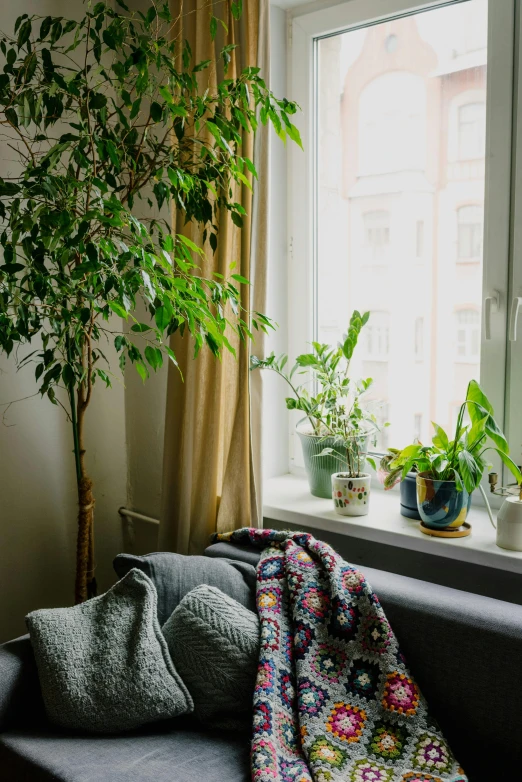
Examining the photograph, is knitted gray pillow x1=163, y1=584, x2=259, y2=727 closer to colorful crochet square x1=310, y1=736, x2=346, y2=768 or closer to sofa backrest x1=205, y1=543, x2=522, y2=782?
colorful crochet square x1=310, y1=736, x2=346, y2=768

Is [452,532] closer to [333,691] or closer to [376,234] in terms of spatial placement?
[333,691]

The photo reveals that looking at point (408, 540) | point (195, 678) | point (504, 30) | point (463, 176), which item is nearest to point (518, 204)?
point (463, 176)

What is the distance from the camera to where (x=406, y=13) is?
217 cm

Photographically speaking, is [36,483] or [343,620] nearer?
[343,620]

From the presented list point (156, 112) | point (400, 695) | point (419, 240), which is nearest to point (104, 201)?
point (156, 112)

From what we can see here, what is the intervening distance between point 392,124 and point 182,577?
147cm

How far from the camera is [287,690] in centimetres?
166

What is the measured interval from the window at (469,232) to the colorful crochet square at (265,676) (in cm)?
124

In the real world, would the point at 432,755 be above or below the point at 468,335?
below

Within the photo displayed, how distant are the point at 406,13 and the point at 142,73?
0.90 metres

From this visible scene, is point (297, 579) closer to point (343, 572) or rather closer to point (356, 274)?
point (343, 572)

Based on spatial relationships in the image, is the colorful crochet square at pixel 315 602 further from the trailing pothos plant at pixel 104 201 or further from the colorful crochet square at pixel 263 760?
the trailing pothos plant at pixel 104 201

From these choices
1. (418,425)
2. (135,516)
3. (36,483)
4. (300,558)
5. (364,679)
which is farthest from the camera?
(135,516)

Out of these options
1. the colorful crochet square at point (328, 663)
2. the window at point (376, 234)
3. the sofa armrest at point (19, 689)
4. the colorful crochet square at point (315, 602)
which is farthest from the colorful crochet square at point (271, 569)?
the window at point (376, 234)
